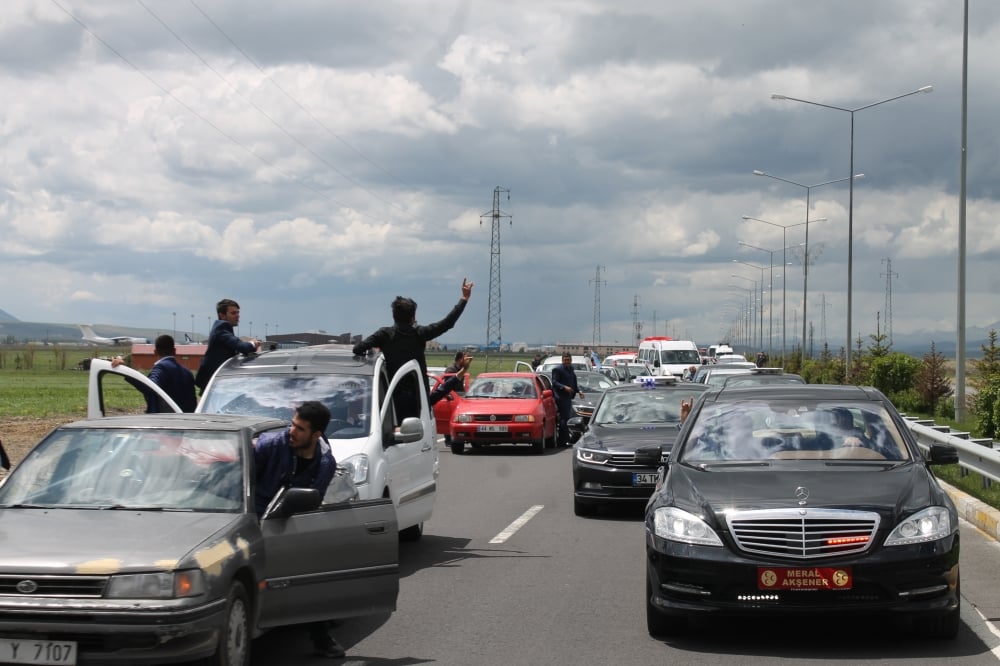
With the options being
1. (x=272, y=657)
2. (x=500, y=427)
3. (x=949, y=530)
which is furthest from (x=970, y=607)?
(x=500, y=427)

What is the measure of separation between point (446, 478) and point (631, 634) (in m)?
12.0

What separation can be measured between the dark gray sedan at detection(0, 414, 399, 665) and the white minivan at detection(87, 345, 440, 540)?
7.47 ft

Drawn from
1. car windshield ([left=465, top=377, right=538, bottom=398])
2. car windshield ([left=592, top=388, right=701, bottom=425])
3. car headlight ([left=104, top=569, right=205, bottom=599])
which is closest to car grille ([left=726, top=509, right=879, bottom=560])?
car headlight ([left=104, top=569, right=205, bottom=599])

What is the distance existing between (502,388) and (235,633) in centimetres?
2037

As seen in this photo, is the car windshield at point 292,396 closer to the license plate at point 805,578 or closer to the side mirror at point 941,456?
the license plate at point 805,578

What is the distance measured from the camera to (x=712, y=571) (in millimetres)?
7637

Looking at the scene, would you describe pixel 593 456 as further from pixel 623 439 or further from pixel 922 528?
pixel 922 528

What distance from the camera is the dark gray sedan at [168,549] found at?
20.0 feet

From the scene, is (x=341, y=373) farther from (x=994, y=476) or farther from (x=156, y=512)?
(x=994, y=476)

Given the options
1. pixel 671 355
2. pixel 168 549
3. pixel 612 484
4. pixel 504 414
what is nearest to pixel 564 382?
pixel 504 414

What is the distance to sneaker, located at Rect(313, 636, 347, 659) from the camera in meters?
7.54

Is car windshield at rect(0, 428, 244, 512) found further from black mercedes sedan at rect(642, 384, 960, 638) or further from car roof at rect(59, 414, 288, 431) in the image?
black mercedes sedan at rect(642, 384, 960, 638)

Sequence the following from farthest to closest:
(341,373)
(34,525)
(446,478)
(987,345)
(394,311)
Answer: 1. (987,345)
2. (446,478)
3. (394,311)
4. (341,373)
5. (34,525)

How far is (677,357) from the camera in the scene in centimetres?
5850
